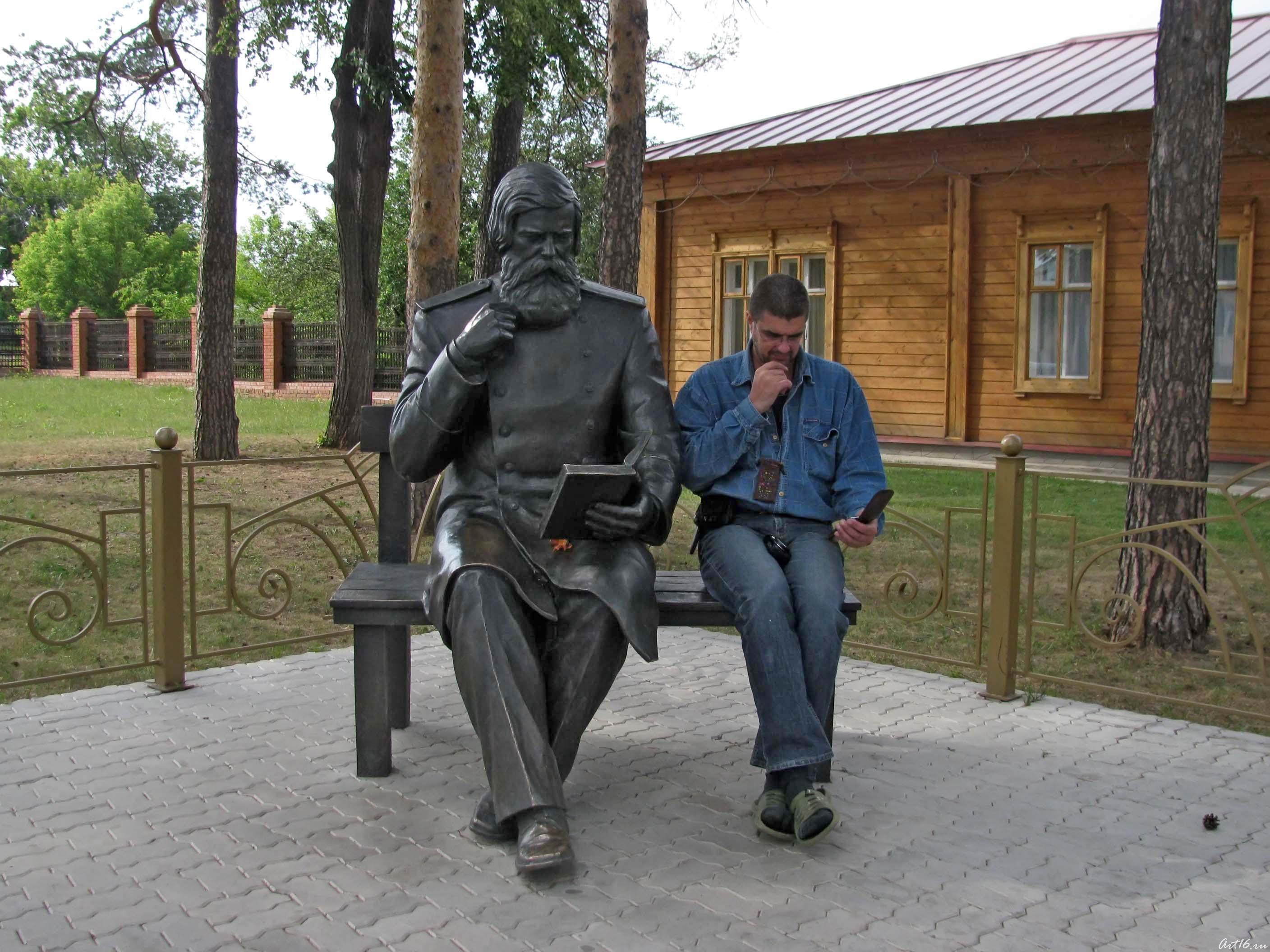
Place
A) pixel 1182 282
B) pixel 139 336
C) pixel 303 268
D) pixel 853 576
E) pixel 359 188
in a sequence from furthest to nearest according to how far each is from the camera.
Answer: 1. pixel 303 268
2. pixel 139 336
3. pixel 359 188
4. pixel 853 576
5. pixel 1182 282

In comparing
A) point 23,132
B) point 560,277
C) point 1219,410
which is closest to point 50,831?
point 560,277

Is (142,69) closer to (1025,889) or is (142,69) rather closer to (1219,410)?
(1219,410)

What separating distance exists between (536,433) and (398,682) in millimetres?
1361

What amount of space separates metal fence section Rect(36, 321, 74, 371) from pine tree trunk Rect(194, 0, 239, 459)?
22.6 meters

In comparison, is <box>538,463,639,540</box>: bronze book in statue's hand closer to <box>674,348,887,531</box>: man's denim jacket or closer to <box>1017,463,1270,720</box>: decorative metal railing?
<box>674,348,887,531</box>: man's denim jacket

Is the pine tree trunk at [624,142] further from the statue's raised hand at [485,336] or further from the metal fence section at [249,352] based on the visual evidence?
the metal fence section at [249,352]

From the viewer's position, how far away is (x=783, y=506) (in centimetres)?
426

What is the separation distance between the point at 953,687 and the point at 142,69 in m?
15.3

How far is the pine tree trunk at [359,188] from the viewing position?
1538 cm

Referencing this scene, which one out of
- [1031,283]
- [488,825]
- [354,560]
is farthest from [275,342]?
[488,825]

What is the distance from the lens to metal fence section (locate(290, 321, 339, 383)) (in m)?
Answer: 25.7

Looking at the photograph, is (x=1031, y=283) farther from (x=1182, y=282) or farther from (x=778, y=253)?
(x=1182, y=282)

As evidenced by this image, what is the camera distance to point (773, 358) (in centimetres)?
425

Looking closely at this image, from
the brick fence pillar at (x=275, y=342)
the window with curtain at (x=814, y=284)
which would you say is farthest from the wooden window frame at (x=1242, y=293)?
the brick fence pillar at (x=275, y=342)
